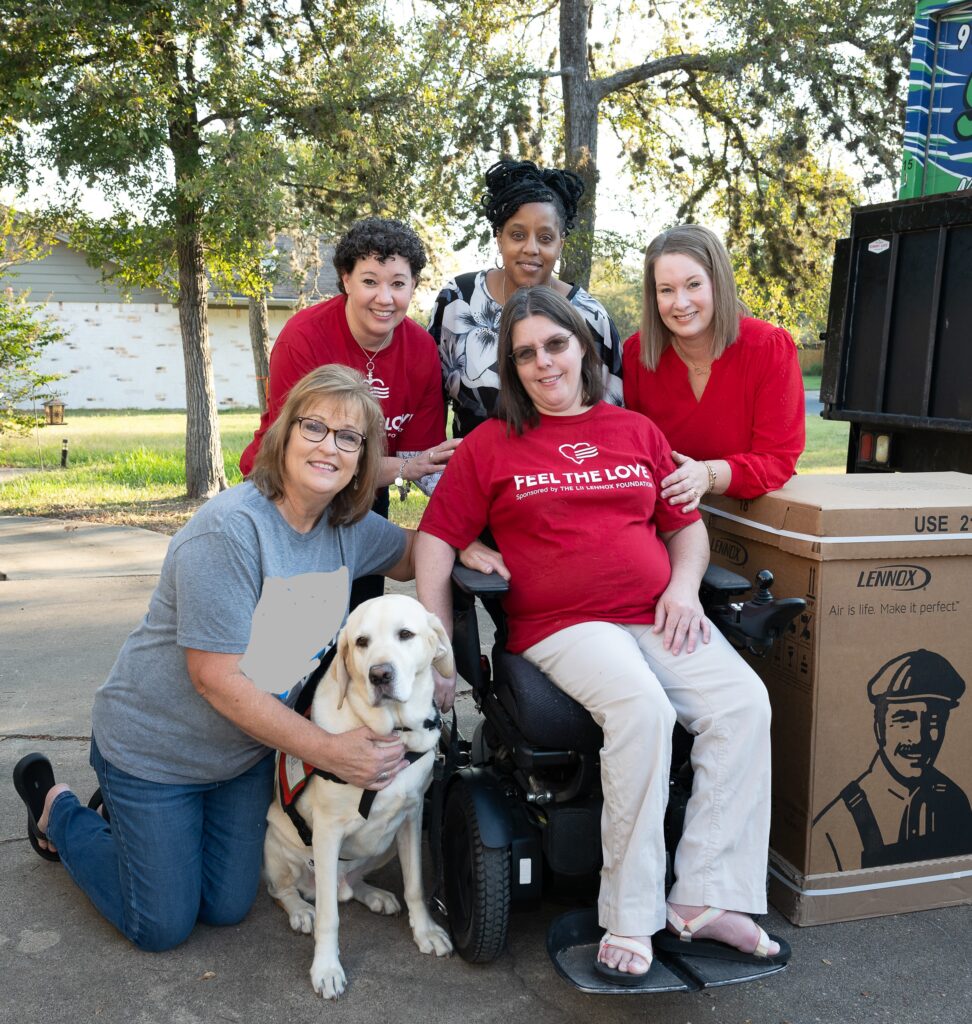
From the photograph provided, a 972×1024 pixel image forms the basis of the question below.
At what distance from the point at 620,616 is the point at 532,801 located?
1.73ft

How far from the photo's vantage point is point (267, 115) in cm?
795

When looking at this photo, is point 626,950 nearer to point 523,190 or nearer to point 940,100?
point 523,190

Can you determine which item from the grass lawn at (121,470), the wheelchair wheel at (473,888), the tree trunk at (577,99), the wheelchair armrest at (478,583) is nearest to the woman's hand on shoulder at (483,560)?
the wheelchair armrest at (478,583)

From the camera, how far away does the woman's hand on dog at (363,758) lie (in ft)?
7.77

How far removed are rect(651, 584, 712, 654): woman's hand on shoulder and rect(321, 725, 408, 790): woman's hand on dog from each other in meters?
0.75

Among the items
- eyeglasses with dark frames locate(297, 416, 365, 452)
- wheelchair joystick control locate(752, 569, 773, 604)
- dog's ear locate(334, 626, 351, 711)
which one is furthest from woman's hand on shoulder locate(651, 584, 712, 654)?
eyeglasses with dark frames locate(297, 416, 365, 452)

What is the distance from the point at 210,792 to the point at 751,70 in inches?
314

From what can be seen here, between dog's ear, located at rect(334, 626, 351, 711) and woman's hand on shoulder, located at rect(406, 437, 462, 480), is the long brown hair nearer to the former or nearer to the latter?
woman's hand on shoulder, located at rect(406, 437, 462, 480)

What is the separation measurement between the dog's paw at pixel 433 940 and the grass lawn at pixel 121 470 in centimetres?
578

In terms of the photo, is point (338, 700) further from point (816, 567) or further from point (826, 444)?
point (826, 444)

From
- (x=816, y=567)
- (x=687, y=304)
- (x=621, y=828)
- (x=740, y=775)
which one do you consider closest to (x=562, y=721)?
(x=621, y=828)

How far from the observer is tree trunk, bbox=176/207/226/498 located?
945 centimetres

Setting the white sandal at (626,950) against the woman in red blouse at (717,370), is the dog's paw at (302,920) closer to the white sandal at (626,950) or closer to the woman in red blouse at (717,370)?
the white sandal at (626,950)

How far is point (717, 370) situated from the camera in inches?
120
